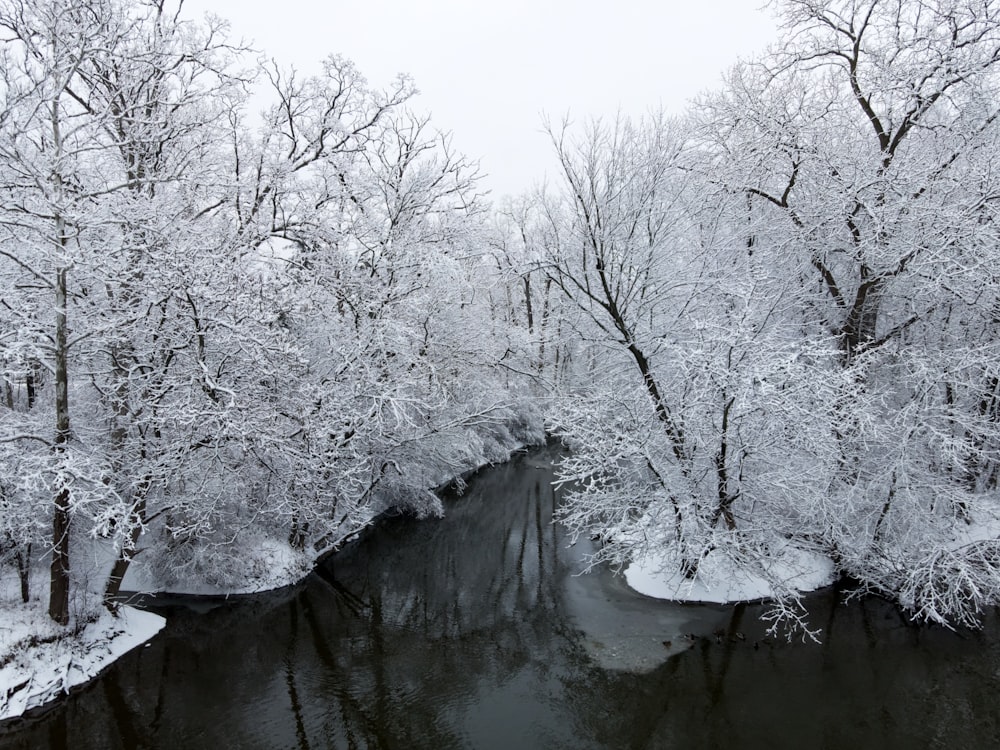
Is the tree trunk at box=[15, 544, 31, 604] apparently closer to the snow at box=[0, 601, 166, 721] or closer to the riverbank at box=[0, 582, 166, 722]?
the riverbank at box=[0, 582, 166, 722]

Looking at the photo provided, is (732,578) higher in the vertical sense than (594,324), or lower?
lower

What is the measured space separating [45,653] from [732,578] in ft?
38.6

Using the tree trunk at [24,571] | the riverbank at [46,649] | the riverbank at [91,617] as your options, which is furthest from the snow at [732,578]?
the tree trunk at [24,571]

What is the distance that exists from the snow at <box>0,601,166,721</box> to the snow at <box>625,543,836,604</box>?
9.81 m

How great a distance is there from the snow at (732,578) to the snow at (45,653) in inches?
386

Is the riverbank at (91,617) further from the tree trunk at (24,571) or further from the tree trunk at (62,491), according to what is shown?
the tree trunk at (62,491)

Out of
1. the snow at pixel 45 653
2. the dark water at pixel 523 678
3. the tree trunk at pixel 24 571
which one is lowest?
the dark water at pixel 523 678

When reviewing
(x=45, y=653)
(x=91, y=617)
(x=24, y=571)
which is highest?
(x=24, y=571)

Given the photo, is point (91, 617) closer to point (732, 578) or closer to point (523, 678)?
point (523, 678)

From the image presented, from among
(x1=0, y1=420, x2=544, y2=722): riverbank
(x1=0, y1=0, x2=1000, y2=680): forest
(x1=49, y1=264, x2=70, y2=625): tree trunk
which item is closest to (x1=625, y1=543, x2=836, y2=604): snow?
(x1=0, y1=0, x2=1000, y2=680): forest

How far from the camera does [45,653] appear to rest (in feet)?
29.4

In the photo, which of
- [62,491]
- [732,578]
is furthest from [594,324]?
[62,491]

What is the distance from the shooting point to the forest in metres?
9.34

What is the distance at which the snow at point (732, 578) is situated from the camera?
11.5 meters
